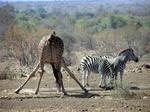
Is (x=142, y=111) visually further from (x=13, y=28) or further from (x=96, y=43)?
(x=96, y=43)

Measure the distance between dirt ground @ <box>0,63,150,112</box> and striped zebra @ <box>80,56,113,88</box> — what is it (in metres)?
0.31

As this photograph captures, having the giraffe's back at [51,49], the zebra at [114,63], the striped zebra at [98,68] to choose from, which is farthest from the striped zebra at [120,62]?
the giraffe's back at [51,49]

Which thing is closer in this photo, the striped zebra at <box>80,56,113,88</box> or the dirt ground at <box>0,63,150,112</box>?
the dirt ground at <box>0,63,150,112</box>

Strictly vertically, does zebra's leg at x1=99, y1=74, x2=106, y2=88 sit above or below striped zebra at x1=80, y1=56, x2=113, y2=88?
below

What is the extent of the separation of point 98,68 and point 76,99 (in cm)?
413

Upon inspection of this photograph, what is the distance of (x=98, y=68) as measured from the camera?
1903cm

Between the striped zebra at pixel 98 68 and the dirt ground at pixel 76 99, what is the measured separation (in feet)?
1.01

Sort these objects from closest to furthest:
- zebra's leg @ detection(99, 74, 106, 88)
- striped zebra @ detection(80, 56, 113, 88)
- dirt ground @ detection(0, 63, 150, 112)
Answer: dirt ground @ detection(0, 63, 150, 112)
zebra's leg @ detection(99, 74, 106, 88)
striped zebra @ detection(80, 56, 113, 88)

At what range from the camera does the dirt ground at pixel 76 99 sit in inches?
534

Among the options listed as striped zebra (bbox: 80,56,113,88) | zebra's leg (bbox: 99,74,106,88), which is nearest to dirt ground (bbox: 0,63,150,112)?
zebra's leg (bbox: 99,74,106,88)

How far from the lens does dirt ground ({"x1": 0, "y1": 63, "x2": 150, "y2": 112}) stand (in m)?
13.6

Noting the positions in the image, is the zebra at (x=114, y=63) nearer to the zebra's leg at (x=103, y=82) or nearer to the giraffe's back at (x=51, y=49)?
the zebra's leg at (x=103, y=82)

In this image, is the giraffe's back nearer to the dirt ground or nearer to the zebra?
the dirt ground

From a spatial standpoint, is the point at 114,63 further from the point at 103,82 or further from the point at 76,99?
the point at 76,99
